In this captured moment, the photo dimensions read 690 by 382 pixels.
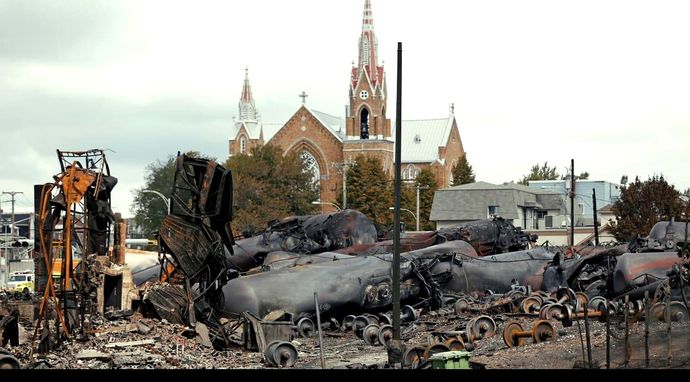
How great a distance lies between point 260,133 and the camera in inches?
7121

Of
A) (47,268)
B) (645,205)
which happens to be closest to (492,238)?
(47,268)

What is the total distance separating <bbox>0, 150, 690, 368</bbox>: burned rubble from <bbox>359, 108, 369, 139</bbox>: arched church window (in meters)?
121

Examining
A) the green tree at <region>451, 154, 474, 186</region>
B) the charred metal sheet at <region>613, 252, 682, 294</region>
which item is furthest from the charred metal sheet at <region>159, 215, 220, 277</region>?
the green tree at <region>451, 154, 474, 186</region>

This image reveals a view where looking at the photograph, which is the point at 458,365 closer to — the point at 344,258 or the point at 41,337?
the point at 41,337

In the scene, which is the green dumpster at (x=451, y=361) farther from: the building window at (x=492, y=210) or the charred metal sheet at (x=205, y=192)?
the building window at (x=492, y=210)

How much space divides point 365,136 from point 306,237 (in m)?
114

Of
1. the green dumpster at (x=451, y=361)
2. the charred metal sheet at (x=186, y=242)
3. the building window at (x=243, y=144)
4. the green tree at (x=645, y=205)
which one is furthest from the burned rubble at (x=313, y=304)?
the building window at (x=243, y=144)

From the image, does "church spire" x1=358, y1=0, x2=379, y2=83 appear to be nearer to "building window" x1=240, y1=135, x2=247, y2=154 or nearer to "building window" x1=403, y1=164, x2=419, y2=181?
"building window" x1=403, y1=164, x2=419, y2=181

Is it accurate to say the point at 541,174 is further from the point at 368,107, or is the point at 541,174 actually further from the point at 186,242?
the point at 186,242

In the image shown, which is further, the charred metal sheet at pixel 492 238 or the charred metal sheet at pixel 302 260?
the charred metal sheet at pixel 492 238

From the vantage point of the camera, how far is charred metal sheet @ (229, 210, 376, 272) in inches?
1914

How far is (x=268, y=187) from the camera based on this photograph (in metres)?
119

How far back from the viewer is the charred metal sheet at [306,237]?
48.6 m

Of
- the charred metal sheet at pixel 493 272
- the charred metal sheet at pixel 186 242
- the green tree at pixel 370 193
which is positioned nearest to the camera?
the charred metal sheet at pixel 186 242
